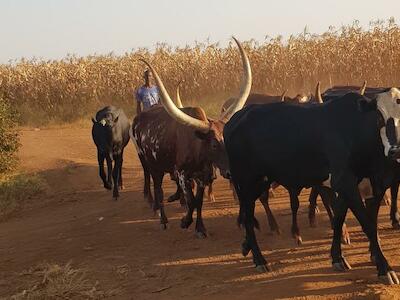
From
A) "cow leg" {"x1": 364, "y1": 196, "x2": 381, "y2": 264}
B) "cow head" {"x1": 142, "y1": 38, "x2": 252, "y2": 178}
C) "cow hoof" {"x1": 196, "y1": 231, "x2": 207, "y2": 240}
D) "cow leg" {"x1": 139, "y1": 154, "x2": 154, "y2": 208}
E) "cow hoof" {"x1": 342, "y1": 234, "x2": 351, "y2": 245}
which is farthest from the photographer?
"cow leg" {"x1": 139, "y1": 154, "x2": 154, "y2": 208}

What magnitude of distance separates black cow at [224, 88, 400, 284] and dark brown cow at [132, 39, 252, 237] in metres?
0.90

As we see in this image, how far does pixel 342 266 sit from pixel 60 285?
2.78m

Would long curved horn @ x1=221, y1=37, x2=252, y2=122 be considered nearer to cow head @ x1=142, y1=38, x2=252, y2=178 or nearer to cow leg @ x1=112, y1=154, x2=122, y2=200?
cow head @ x1=142, y1=38, x2=252, y2=178

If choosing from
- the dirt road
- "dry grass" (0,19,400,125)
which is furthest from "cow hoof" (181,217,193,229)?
"dry grass" (0,19,400,125)

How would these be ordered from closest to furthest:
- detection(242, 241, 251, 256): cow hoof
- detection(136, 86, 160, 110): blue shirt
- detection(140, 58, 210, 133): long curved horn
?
detection(242, 241, 251, 256): cow hoof → detection(140, 58, 210, 133): long curved horn → detection(136, 86, 160, 110): blue shirt

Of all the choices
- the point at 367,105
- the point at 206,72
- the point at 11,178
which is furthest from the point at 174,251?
the point at 206,72

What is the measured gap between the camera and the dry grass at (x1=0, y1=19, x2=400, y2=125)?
21.9 m

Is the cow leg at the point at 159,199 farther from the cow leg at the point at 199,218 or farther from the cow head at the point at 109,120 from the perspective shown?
the cow head at the point at 109,120

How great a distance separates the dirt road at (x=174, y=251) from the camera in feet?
18.3

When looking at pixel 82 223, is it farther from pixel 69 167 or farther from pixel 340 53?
pixel 340 53

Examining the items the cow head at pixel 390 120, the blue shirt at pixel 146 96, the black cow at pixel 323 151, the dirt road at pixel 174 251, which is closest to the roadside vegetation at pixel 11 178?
the dirt road at pixel 174 251

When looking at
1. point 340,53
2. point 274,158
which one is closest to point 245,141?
point 274,158

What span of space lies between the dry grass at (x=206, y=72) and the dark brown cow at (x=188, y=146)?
12979 millimetres

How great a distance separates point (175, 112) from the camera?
7133 millimetres
